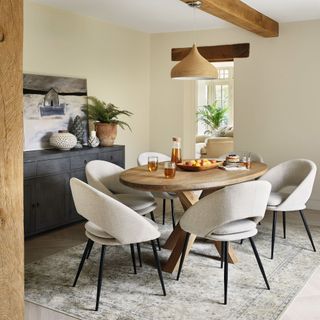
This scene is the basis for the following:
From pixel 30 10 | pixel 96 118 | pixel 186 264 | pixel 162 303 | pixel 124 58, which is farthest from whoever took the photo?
pixel 124 58

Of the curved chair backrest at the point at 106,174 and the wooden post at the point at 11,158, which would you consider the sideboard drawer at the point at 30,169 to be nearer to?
the curved chair backrest at the point at 106,174

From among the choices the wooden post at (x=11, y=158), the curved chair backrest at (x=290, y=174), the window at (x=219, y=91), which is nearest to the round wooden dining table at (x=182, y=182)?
the curved chair backrest at (x=290, y=174)

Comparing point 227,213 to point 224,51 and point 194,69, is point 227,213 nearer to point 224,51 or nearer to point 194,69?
point 194,69

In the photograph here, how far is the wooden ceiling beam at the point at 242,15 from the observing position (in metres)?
4.05

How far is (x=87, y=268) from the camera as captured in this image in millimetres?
3613

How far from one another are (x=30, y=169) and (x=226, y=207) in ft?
7.10

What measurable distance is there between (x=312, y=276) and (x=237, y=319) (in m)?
0.98

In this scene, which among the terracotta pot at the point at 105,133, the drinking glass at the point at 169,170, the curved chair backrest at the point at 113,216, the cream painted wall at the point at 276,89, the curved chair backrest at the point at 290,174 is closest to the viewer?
the curved chair backrest at the point at 113,216

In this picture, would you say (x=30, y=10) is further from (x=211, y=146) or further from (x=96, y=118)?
(x=211, y=146)

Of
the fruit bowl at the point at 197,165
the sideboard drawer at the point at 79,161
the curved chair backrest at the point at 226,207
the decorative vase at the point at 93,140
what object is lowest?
the curved chair backrest at the point at 226,207

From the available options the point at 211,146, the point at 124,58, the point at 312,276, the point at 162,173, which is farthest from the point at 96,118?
the point at 211,146

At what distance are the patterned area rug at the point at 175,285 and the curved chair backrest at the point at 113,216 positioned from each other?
44cm

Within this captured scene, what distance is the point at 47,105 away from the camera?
509cm

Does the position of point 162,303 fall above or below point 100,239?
below
